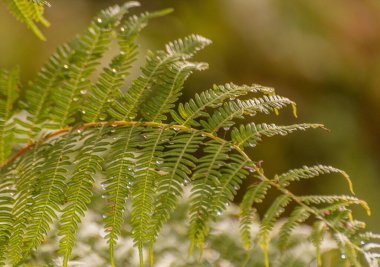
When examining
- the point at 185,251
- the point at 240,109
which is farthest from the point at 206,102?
the point at 185,251

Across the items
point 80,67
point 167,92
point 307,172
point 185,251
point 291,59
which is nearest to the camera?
point 307,172

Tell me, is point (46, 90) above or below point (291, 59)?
below

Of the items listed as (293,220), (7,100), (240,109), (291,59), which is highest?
(291,59)

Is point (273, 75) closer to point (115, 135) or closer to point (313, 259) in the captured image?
point (313, 259)

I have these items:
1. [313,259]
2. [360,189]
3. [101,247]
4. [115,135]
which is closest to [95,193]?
[101,247]

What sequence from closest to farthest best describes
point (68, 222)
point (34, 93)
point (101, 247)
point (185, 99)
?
point (68, 222)
point (34, 93)
point (101, 247)
point (185, 99)

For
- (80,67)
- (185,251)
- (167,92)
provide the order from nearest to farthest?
(167,92) < (80,67) < (185,251)

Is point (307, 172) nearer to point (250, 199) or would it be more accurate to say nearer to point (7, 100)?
point (250, 199)
